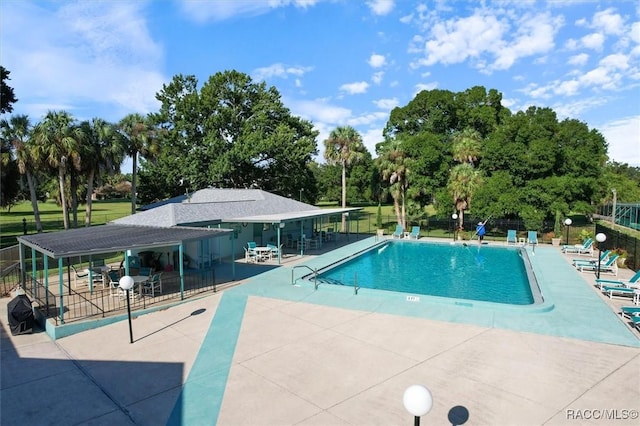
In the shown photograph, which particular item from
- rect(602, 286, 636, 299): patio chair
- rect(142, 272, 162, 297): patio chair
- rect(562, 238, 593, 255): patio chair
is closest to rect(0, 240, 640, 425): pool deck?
A: rect(602, 286, 636, 299): patio chair

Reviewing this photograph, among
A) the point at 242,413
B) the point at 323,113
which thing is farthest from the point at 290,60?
the point at 242,413

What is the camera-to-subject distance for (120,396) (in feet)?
23.5

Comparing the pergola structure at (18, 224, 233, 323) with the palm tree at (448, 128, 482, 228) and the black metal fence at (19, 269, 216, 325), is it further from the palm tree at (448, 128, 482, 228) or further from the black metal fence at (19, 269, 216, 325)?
the palm tree at (448, 128, 482, 228)

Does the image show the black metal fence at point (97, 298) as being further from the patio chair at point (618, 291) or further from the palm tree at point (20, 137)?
the patio chair at point (618, 291)

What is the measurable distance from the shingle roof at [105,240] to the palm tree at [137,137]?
46.2 ft

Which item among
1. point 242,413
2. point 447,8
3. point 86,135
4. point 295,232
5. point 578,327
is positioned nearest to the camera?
point 242,413

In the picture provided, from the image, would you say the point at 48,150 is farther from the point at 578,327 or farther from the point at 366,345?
the point at 578,327

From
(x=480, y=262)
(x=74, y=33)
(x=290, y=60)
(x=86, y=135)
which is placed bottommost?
(x=480, y=262)

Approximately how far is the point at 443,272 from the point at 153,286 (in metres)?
14.2

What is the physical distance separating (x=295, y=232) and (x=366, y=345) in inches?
700

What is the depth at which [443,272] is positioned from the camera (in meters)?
20.0

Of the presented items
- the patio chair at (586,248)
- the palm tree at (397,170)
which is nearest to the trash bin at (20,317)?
the patio chair at (586,248)

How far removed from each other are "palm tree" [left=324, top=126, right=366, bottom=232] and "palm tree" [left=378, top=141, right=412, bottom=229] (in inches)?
142

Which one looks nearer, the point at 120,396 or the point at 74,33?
the point at 120,396
